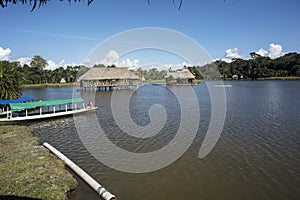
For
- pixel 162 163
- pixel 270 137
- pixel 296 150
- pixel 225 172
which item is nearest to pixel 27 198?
pixel 162 163

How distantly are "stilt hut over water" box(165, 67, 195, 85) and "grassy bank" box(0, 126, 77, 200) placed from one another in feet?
226

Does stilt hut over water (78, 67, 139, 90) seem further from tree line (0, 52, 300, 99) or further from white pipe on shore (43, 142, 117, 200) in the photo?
white pipe on shore (43, 142, 117, 200)

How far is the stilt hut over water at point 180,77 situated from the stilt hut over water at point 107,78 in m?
21.2

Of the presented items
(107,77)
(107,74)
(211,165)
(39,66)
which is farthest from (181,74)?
(211,165)

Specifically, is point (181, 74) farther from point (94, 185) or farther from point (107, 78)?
point (94, 185)

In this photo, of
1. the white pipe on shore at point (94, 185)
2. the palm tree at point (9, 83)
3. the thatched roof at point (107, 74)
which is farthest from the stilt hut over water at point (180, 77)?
the white pipe on shore at point (94, 185)

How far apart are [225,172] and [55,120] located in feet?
50.6

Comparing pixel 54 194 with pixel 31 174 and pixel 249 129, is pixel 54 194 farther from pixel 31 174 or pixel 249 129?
pixel 249 129

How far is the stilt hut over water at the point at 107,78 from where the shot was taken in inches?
2293

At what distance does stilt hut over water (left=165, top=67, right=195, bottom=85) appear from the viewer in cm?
7850

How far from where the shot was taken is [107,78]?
57.5 metres

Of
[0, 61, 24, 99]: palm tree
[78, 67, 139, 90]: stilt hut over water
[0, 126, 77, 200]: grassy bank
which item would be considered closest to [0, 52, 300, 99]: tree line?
[78, 67, 139, 90]: stilt hut over water

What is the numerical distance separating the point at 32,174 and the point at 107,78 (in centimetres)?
5011

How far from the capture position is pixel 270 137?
13.7 metres
